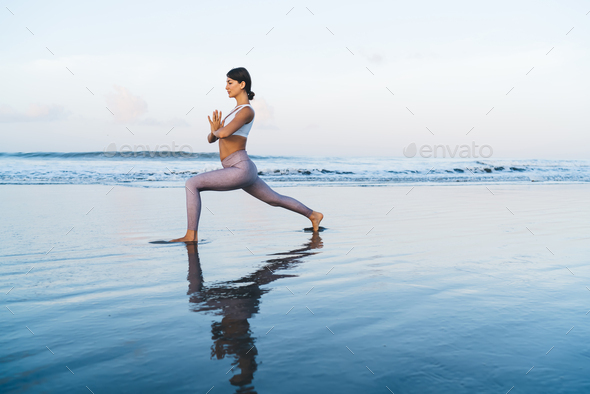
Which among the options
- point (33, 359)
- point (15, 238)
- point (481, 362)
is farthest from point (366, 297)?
point (15, 238)

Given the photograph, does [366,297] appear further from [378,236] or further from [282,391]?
[378,236]

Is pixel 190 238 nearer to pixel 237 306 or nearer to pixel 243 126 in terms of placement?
pixel 243 126

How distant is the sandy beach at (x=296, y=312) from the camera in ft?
5.65

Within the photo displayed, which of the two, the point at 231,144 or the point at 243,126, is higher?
the point at 243,126

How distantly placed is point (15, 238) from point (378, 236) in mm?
3748

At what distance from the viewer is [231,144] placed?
5.07 meters

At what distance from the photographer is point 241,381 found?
1670 millimetres

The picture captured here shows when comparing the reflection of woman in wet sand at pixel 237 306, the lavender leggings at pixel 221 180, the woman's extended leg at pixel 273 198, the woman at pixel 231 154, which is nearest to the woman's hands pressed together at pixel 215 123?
the woman at pixel 231 154

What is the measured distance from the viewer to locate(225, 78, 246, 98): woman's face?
16.6 ft

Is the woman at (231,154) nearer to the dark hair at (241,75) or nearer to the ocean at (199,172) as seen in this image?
the dark hair at (241,75)

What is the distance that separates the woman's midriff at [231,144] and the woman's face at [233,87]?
463 mm

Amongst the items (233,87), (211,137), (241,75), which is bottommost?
(211,137)

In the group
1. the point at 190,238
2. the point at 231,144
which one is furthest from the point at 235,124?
Result: the point at 190,238

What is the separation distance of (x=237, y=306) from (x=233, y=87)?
308 centimetres
